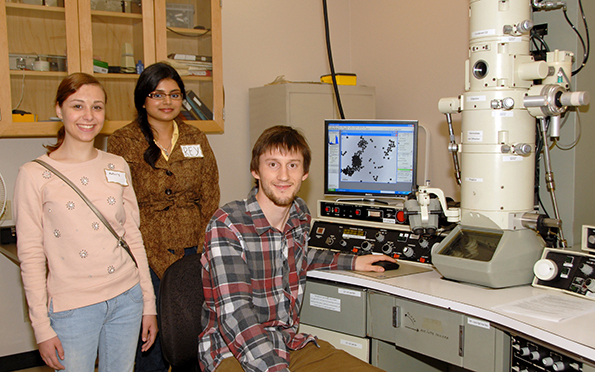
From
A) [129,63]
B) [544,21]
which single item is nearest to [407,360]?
[544,21]

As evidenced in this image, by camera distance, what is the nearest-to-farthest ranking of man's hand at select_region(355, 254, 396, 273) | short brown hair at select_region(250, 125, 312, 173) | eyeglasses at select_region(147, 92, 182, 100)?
1. short brown hair at select_region(250, 125, 312, 173)
2. man's hand at select_region(355, 254, 396, 273)
3. eyeglasses at select_region(147, 92, 182, 100)

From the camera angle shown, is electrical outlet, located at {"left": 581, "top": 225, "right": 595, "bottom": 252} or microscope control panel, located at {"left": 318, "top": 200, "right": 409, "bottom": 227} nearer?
electrical outlet, located at {"left": 581, "top": 225, "right": 595, "bottom": 252}

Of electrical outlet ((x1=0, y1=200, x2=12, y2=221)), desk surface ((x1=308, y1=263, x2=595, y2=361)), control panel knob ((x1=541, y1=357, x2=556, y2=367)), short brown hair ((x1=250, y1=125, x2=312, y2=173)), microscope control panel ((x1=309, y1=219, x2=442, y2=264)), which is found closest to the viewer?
desk surface ((x1=308, y1=263, x2=595, y2=361))

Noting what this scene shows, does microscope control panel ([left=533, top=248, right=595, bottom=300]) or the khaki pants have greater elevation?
microscope control panel ([left=533, top=248, right=595, bottom=300])

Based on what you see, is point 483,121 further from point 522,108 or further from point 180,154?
point 180,154

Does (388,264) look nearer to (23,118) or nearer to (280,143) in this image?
(280,143)

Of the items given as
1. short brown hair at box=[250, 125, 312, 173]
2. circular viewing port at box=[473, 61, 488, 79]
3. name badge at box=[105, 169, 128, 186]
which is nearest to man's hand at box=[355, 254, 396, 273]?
short brown hair at box=[250, 125, 312, 173]

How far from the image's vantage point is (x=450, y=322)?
165 cm

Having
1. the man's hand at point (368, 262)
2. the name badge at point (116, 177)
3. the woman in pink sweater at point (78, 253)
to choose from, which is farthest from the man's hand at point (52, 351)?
the man's hand at point (368, 262)

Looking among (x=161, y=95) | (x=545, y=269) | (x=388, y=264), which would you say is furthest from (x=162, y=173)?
(x=545, y=269)

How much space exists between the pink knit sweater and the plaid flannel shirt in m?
0.31

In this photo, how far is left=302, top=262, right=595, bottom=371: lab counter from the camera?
4.52 ft

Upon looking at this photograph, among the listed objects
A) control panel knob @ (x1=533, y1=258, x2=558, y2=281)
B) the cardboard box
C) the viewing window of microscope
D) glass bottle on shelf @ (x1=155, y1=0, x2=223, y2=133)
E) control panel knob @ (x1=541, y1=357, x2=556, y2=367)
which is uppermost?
glass bottle on shelf @ (x1=155, y1=0, x2=223, y2=133)

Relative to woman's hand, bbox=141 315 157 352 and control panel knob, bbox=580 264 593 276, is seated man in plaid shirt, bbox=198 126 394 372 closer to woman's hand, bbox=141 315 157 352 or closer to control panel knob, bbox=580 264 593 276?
woman's hand, bbox=141 315 157 352
